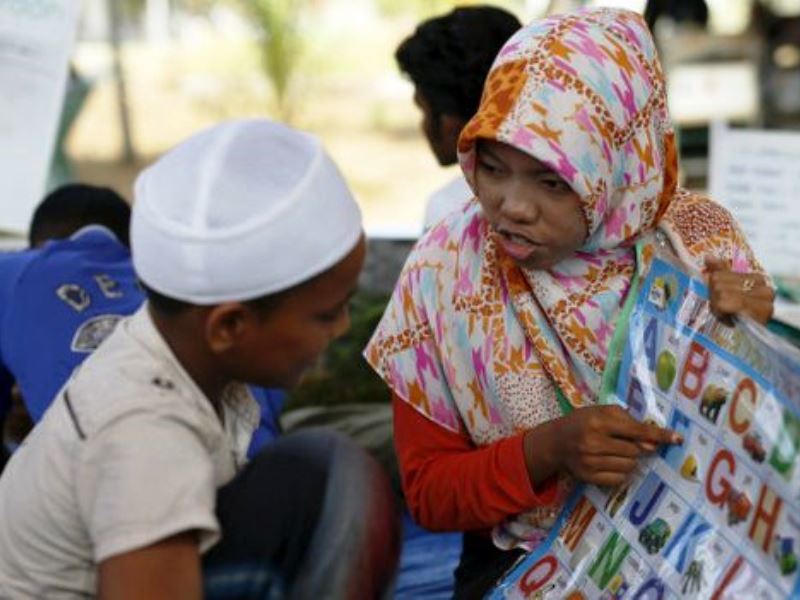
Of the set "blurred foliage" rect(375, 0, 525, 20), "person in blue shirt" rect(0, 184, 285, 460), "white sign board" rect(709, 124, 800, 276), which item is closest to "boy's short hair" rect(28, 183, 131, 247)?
"person in blue shirt" rect(0, 184, 285, 460)

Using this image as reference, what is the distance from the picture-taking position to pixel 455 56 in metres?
3.07

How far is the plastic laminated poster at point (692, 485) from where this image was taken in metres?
1.63

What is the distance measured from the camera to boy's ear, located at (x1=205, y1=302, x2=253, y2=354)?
1.62 m

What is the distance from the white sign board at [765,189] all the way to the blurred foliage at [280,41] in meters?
4.30

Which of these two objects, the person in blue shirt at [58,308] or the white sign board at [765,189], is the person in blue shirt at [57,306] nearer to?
the person in blue shirt at [58,308]

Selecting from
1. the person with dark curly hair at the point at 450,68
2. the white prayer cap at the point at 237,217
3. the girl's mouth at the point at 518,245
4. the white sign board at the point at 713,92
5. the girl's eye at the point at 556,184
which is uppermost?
the white prayer cap at the point at 237,217

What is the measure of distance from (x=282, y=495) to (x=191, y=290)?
0.25 m

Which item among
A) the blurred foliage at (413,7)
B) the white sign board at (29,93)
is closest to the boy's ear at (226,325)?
the white sign board at (29,93)

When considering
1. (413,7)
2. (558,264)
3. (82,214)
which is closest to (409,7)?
(413,7)

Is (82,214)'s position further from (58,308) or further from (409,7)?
(409,7)

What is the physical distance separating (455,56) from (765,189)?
1482mm

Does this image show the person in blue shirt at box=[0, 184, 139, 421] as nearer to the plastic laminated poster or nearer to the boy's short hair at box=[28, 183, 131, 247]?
the boy's short hair at box=[28, 183, 131, 247]

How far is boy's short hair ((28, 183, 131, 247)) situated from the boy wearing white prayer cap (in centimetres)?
165

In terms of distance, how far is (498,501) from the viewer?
2.08m
